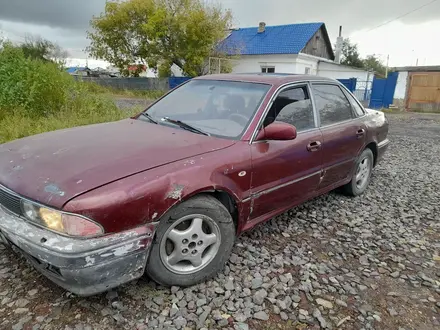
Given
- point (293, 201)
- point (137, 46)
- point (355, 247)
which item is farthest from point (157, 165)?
point (137, 46)

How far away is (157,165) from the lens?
2182 mm

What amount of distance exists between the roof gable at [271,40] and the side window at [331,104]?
73.6ft

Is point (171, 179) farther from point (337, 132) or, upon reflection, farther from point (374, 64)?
point (374, 64)

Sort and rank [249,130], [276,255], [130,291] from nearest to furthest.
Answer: [130,291], [249,130], [276,255]

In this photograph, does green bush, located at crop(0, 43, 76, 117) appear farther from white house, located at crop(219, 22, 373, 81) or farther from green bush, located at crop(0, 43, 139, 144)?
white house, located at crop(219, 22, 373, 81)

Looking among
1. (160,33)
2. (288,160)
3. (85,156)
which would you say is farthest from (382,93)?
(85,156)

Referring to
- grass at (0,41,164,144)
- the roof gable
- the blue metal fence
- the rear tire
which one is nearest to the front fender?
the rear tire

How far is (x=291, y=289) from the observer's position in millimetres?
2506

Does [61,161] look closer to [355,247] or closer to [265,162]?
[265,162]

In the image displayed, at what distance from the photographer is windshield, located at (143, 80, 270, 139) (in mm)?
2863

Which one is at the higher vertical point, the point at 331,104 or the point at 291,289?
the point at 331,104

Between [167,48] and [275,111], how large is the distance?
928 inches

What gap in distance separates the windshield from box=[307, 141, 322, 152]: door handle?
70cm

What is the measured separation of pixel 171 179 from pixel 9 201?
3.48 ft
